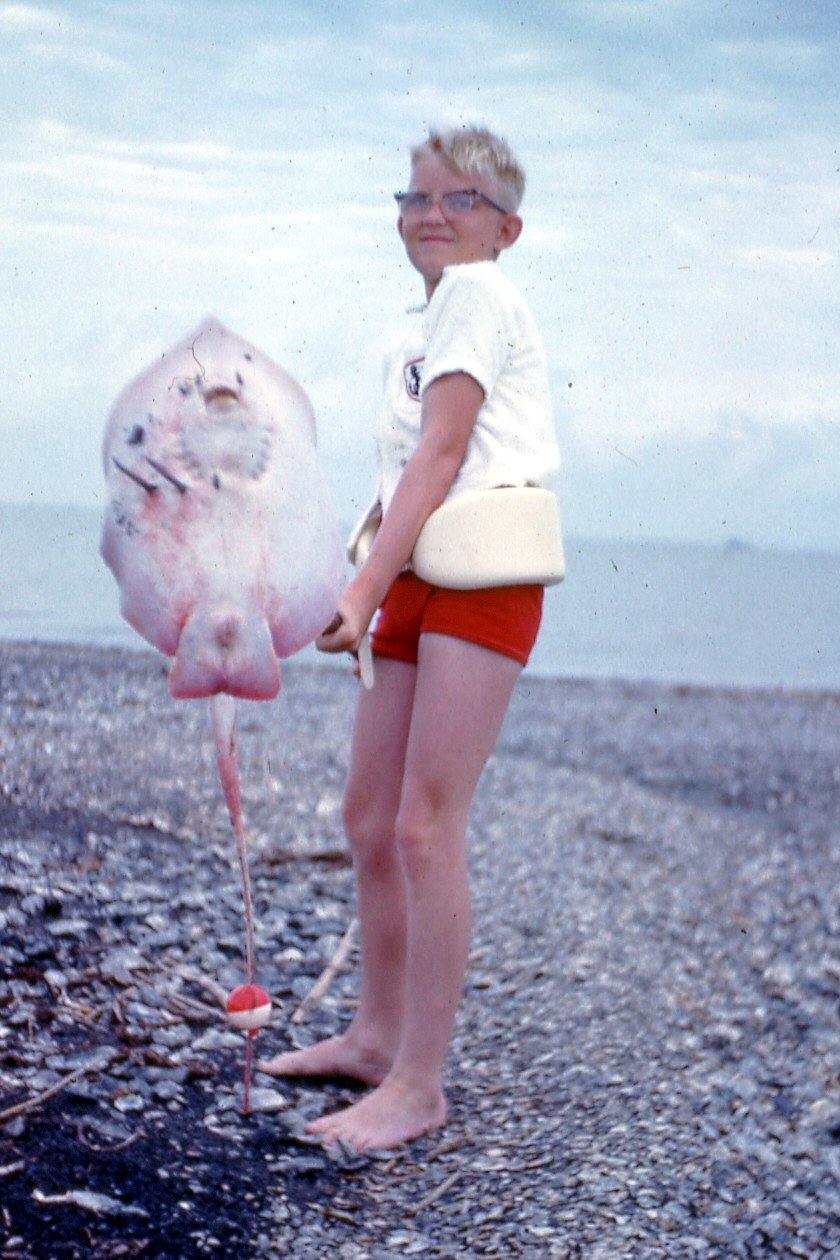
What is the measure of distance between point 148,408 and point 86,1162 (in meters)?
1.41

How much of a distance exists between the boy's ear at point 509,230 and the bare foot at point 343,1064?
1.75m

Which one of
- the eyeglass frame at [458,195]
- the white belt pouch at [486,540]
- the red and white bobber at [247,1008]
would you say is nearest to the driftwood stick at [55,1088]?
the red and white bobber at [247,1008]

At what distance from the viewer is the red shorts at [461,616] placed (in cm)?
266

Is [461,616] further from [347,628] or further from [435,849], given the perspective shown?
[435,849]

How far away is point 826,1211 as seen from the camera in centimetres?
276

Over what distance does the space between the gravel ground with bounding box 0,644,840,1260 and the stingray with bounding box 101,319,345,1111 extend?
1.02 meters

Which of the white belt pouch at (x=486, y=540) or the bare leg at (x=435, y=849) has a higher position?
the white belt pouch at (x=486, y=540)

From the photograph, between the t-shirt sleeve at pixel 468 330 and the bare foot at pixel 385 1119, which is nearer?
the t-shirt sleeve at pixel 468 330

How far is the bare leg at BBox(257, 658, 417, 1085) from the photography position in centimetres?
288

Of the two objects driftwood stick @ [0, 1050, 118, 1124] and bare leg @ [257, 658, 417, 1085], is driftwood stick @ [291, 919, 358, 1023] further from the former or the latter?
driftwood stick @ [0, 1050, 118, 1124]

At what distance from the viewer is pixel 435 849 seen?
8.93 ft

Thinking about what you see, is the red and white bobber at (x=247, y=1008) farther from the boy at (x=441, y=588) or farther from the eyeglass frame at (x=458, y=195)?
the eyeglass frame at (x=458, y=195)

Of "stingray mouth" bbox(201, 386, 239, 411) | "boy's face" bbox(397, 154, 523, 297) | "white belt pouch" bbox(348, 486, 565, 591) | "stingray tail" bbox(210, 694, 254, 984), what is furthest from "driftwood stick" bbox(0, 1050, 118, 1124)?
"boy's face" bbox(397, 154, 523, 297)

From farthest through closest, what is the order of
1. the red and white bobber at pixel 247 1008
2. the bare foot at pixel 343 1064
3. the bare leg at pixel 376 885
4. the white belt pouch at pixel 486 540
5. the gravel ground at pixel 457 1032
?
the bare foot at pixel 343 1064, the bare leg at pixel 376 885, the white belt pouch at pixel 486 540, the gravel ground at pixel 457 1032, the red and white bobber at pixel 247 1008
